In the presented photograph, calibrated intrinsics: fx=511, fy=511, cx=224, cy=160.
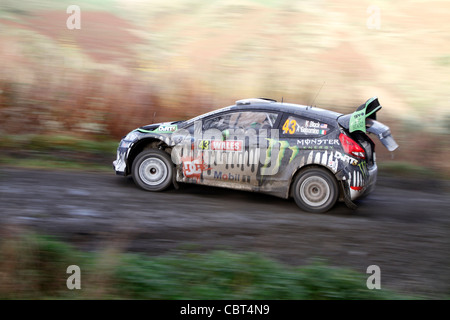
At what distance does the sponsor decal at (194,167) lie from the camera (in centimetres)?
829

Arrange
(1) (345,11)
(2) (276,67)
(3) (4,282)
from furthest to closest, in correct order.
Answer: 1. (1) (345,11)
2. (2) (276,67)
3. (3) (4,282)

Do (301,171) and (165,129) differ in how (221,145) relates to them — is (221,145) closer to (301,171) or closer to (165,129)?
(165,129)

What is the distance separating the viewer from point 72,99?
12.8 metres

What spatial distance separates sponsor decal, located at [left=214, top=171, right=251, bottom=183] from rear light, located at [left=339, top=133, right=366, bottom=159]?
1562mm

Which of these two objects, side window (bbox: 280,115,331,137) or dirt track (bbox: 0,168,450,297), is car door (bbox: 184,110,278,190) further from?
dirt track (bbox: 0,168,450,297)

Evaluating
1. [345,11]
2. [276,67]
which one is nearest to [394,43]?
[345,11]

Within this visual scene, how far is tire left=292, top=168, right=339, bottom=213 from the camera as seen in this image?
25.6 ft

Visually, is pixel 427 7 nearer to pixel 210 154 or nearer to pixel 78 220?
pixel 210 154

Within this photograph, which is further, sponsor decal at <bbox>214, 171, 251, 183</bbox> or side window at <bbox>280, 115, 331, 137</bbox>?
sponsor decal at <bbox>214, 171, 251, 183</bbox>

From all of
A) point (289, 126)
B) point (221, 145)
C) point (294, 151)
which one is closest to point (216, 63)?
point (221, 145)

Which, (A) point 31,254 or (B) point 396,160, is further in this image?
(B) point 396,160

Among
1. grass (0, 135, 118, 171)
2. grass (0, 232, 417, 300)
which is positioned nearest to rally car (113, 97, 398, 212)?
grass (0, 135, 118, 171)

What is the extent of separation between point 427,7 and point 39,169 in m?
15.8

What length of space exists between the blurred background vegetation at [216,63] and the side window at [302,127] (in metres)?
4.03
